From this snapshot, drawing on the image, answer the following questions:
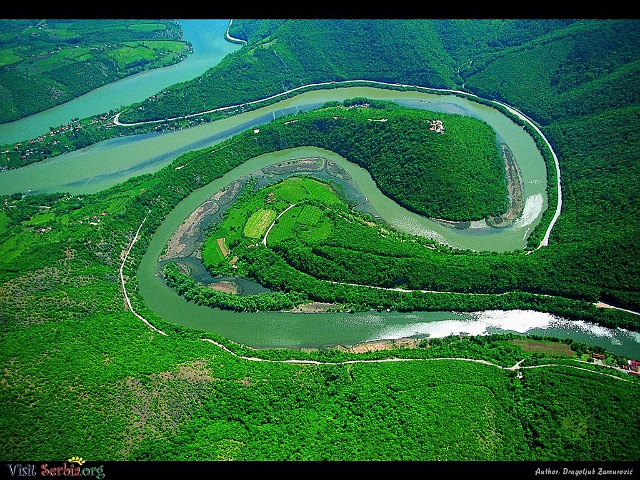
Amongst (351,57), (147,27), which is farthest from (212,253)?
(147,27)

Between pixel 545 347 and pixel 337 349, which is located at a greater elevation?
pixel 337 349

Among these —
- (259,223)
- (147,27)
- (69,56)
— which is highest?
(147,27)

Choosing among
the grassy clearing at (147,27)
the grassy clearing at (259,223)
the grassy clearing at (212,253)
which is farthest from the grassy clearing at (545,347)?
the grassy clearing at (147,27)

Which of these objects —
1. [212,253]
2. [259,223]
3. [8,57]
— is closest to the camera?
[212,253]

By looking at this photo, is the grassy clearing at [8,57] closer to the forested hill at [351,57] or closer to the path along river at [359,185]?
the path along river at [359,185]

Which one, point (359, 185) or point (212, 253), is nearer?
point (212, 253)

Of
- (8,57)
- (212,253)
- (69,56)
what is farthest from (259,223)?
(8,57)

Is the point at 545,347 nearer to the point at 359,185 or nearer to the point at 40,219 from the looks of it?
the point at 359,185

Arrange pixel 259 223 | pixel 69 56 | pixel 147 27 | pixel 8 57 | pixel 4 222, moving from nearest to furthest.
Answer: pixel 259 223 → pixel 4 222 → pixel 8 57 → pixel 69 56 → pixel 147 27
